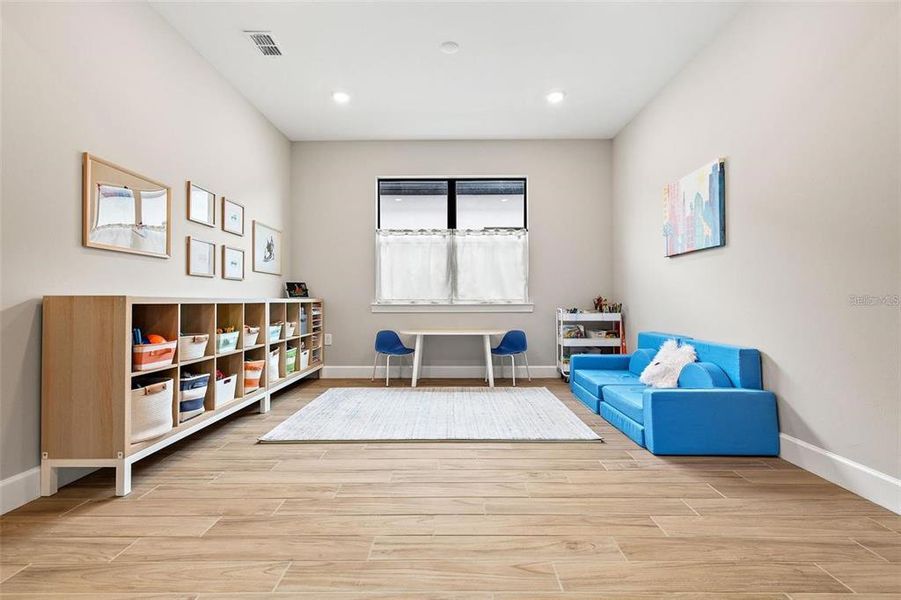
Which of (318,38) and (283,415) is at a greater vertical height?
(318,38)

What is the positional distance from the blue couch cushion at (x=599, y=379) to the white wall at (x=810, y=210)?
0.65 m

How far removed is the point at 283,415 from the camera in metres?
3.73

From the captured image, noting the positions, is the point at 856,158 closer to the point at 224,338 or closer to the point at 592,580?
the point at 592,580

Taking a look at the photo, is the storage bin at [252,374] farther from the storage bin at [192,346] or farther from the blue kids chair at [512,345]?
the blue kids chair at [512,345]

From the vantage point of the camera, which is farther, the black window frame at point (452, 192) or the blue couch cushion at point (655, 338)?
the black window frame at point (452, 192)

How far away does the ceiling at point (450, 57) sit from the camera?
10.2ft

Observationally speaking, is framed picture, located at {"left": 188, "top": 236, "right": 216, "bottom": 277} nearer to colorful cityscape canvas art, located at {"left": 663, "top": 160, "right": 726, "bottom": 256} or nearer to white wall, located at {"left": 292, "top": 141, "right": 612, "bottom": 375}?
white wall, located at {"left": 292, "top": 141, "right": 612, "bottom": 375}

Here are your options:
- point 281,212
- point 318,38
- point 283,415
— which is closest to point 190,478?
point 283,415

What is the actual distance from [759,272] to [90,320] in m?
3.82

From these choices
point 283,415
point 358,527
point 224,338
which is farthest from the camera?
point 283,415

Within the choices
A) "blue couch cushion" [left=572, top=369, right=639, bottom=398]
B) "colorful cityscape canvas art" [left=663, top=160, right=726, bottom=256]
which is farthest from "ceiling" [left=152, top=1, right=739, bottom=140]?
"blue couch cushion" [left=572, top=369, right=639, bottom=398]

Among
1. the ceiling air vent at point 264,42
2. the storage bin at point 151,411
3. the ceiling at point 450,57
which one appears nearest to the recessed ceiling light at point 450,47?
the ceiling at point 450,57

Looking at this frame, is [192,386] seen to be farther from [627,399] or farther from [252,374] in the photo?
[627,399]

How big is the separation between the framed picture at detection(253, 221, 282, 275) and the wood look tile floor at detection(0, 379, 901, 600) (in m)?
2.39
